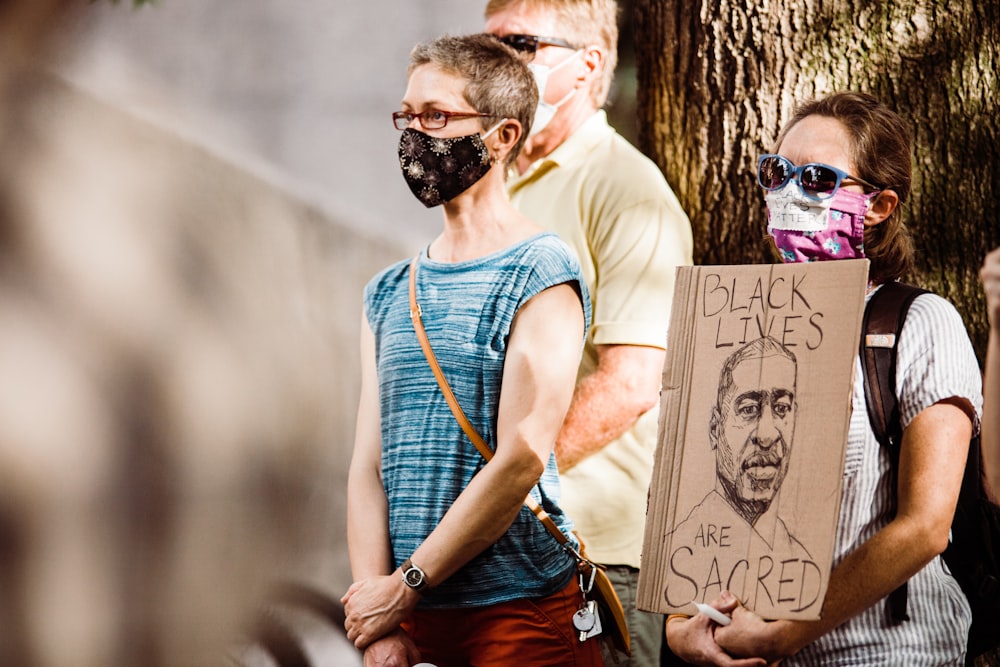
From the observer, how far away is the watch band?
2.26 m

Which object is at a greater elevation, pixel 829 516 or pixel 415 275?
pixel 415 275

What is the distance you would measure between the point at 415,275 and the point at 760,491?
101 cm

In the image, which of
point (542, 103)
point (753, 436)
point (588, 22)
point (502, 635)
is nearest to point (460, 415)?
point (502, 635)

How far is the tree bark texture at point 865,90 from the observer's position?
9.80ft

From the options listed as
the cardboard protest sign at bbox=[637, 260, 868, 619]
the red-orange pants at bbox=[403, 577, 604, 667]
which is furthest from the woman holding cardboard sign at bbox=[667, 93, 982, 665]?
the red-orange pants at bbox=[403, 577, 604, 667]

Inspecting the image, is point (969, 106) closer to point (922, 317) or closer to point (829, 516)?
point (922, 317)

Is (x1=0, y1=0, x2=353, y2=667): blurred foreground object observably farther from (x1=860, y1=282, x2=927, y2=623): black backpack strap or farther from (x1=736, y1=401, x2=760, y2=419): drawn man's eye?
(x1=860, y1=282, x2=927, y2=623): black backpack strap

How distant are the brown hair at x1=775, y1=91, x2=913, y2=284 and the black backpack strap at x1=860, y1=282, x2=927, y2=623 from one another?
0.17 metres

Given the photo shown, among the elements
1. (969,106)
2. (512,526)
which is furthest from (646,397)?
(969,106)

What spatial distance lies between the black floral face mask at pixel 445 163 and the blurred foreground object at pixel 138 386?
1386mm

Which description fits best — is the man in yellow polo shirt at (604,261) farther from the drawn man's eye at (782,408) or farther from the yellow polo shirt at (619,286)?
the drawn man's eye at (782,408)

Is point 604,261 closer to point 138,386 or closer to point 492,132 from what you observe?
point 492,132

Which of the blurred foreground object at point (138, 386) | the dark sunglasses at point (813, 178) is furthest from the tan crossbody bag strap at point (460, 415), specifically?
the blurred foreground object at point (138, 386)

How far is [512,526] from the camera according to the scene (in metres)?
2.36
